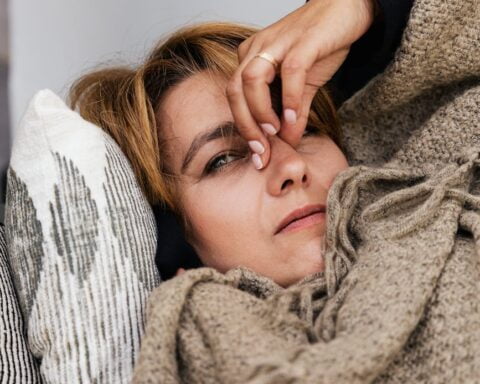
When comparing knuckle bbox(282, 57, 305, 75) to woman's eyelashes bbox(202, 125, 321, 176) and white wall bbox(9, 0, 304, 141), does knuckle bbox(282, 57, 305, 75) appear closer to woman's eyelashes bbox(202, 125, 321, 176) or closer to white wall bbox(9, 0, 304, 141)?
woman's eyelashes bbox(202, 125, 321, 176)

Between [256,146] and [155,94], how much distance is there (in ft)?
0.91

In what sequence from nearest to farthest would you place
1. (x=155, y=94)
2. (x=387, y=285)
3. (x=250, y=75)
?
(x=387, y=285) → (x=250, y=75) → (x=155, y=94)

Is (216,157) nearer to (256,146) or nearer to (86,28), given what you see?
(256,146)

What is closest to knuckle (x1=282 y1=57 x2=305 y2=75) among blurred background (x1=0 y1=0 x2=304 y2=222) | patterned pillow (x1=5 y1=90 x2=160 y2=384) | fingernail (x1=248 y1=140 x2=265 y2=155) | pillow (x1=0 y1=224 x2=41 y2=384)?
fingernail (x1=248 y1=140 x2=265 y2=155)

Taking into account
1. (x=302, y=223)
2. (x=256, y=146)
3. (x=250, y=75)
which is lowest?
(x=302, y=223)

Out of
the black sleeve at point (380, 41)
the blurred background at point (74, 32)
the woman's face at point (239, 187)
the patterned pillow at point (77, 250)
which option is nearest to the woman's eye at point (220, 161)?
the woman's face at point (239, 187)

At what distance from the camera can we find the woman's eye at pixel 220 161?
90cm

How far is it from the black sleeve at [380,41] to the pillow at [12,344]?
612 millimetres

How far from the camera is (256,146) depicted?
823mm

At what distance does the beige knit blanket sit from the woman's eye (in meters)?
0.16

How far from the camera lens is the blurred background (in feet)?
4.74

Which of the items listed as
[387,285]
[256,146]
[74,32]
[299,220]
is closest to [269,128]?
[256,146]

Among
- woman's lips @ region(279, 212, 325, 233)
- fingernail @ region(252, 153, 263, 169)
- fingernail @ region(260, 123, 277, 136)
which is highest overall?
fingernail @ region(260, 123, 277, 136)

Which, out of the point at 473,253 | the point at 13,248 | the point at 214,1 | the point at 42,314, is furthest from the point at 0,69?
the point at 473,253
